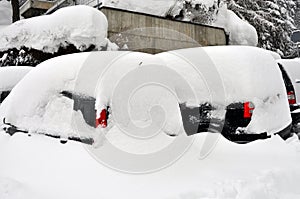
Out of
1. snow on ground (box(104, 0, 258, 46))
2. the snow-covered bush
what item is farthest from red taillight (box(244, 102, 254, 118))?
A: the snow-covered bush

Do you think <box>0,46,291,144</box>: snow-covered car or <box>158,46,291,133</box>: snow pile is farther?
<box>158,46,291,133</box>: snow pile

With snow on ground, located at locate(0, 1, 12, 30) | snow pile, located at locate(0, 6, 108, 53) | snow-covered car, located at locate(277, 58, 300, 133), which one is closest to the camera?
snow-covered car, located at locate(277, 58, 300, 133)

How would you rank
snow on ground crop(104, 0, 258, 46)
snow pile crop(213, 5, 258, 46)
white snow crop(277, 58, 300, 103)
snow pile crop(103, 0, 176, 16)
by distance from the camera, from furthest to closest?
1. snow pile crop(213, 5, 258, 46)
2. snow on ground crop(104, 0, 258, 46)
3. snow pile crop(103, 0, 176, 16)
4. white snow crop(277, 58, 300, 103)

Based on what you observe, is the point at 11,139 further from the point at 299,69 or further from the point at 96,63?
the point at 299,69

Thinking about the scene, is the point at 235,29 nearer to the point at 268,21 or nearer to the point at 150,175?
the point at 268,21

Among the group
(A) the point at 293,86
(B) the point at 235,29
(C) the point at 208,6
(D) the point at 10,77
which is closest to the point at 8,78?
(D) the point at 10,77

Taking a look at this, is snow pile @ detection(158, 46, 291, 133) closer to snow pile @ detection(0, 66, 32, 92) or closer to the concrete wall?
snow pile @ detection(0, 66, 32, 92)

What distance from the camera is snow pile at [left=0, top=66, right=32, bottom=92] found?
7.59 m

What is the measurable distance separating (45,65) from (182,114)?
7.17ft

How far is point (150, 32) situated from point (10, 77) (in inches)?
192

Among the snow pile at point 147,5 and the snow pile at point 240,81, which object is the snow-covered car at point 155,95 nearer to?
the snow pile at point 240,81

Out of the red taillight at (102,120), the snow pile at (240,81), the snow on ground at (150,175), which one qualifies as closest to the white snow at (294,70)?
the snow pile at (240,81)

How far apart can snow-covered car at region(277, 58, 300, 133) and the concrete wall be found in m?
4.99

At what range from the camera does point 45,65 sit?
448 centimetres
